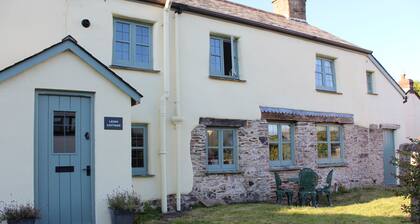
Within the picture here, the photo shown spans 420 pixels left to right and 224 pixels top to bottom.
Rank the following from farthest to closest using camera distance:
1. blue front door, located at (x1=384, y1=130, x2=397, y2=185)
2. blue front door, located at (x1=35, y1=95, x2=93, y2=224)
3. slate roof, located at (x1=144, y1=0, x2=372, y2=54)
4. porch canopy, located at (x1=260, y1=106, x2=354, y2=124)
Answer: blue front door, located at (x1=384, y1=130, x2=397, y2=185) → porch canopy, located at (x1=260, y1=106, x2=354, y2=124) → slate roof, located at (x1=144, y1=0, x2=372, y2=54) → blue front door, located at (x1=35, y1=95, x2=93, y2=224)

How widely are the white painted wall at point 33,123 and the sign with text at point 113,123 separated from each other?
9 cm

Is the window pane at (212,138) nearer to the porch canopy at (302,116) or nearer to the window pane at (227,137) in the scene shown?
the window pane at (227,137)

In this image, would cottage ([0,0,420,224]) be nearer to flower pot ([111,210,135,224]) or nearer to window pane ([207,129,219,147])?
window pane ([207,129,219,147])

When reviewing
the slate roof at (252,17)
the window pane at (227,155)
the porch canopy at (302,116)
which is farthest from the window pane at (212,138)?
the slate roof at (252,17)

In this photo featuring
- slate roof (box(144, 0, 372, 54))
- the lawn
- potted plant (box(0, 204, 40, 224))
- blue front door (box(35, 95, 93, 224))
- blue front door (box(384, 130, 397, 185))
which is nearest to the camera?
potted plant (box(0, 204, 40, 224))

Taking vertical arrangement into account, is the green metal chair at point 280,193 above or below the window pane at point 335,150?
below

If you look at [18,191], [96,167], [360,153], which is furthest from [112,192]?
[360,153]

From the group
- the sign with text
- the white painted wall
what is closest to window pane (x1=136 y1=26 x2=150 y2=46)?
the white painted wall

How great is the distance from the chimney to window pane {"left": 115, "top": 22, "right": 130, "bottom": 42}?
9.58 metres

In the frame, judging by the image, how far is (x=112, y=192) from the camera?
9.45 meters

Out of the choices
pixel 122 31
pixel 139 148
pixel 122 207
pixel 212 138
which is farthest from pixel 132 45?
pixel 122 207

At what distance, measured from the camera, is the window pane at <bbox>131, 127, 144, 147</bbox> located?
39.7 ft

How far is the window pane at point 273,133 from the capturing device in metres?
15.3

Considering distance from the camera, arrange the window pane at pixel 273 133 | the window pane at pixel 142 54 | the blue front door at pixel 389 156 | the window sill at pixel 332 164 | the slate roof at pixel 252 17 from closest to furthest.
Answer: the window pane at pixel 142 54
the slate roof at pixel 252 17
the window pane at pixel 273 133
the window sill at pixel 332 164
the blue front door at pixel 389 156
